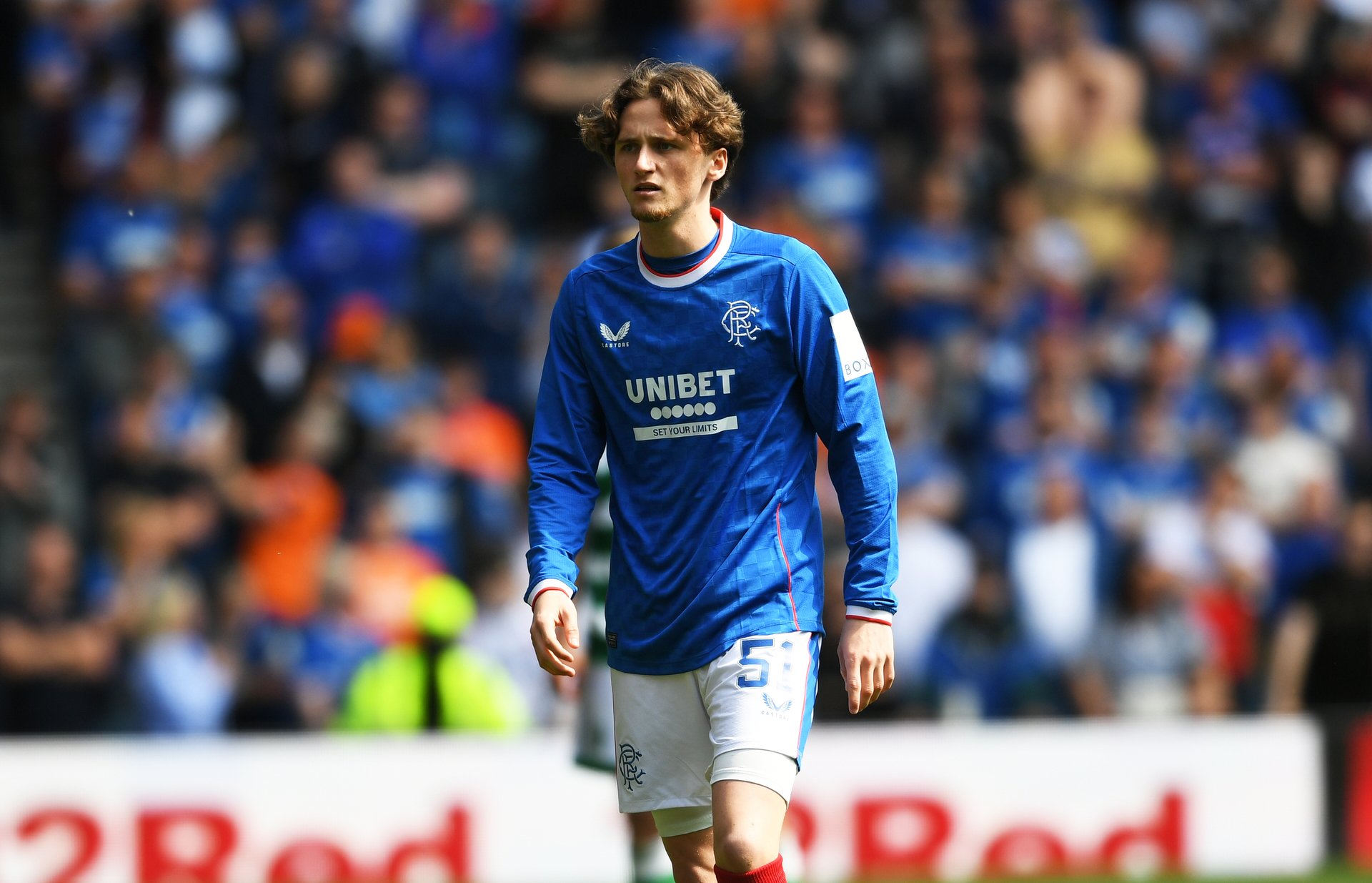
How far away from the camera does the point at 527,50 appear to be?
13141mm

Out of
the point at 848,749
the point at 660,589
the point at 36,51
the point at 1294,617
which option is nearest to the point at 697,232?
the point at 660,589

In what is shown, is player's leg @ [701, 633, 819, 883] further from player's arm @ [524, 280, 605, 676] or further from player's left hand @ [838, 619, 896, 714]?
player's arm @ [524, 280, 605, 676]

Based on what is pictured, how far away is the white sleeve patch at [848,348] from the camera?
4.64m

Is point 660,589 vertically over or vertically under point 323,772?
over

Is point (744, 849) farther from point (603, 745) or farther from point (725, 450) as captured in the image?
point (603, 745)

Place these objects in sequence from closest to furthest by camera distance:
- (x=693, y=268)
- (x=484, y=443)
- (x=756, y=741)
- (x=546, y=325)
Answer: (x=756, y=741) → (x=693, y=268) → (x=484, y=443) → (x=546, y=325)

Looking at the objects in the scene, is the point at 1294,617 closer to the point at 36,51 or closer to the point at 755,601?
the point at 755,601

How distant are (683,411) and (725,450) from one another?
0.45ft

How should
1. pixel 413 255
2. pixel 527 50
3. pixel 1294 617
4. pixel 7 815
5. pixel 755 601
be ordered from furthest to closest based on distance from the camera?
pixel 527 50 < pixel 413 255 < pixel 1294 617 < pixel 7 815 < pixel 755 601

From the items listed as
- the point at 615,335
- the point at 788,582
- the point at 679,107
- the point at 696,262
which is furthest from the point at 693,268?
the point at 788,582

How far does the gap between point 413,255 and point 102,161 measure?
214 centimetres

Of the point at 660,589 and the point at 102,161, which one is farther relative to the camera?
the point at 102,161

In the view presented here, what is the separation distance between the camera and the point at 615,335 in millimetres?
4789

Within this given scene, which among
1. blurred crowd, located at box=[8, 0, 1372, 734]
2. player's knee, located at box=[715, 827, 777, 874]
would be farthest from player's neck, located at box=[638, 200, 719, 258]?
blurred crowd, located at box=[8, 0, 1372, 734]
